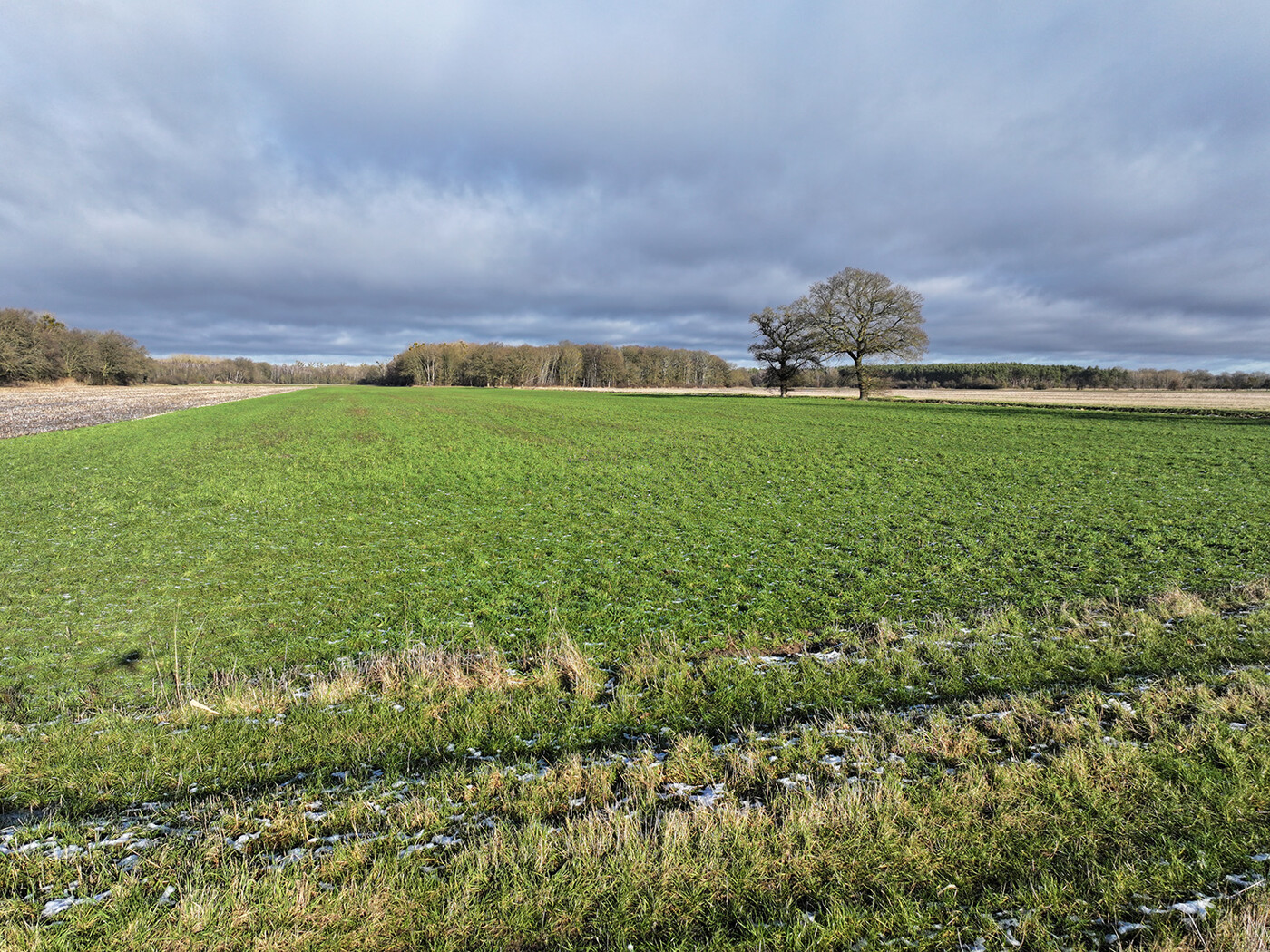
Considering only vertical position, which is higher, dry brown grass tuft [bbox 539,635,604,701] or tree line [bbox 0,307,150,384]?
tree line [bbox 0,307,150,384]

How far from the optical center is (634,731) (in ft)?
21.0

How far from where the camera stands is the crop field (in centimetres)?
389

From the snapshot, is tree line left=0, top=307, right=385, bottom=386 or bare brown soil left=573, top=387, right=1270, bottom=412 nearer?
bare brown soil left=573, top=387, right=1270, bottom=412

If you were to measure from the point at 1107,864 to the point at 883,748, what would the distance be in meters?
1.78

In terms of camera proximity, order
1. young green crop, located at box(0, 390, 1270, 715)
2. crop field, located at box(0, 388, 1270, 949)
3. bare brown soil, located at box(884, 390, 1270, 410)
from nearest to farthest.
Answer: crop field, located at box(0, 388, 1270, 949)
young green crop, located at box(0, 390, 1270, 715)
bare brown soil, located at box(884, 390, 1270, 410)

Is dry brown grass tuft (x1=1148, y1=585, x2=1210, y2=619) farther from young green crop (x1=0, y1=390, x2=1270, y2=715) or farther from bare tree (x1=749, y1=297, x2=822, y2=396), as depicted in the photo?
bare tree (x1=749, y1=297, x2=822, y2=396)

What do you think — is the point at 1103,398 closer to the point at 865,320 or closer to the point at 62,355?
the point at 865,320

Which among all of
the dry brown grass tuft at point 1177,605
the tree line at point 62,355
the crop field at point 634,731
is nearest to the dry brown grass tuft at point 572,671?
the crop field at point 634,731

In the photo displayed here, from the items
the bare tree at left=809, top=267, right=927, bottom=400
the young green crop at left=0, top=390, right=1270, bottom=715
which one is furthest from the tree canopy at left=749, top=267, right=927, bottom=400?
the young green crop at left=0, top=390, right=1270, bottom=715

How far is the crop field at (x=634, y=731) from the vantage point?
153 inches

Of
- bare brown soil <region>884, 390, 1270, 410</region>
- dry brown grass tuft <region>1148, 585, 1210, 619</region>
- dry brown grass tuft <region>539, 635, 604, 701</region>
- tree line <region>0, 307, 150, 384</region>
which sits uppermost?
tree line <region>0, 307, 150, 384</region>

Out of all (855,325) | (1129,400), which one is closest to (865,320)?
(855,325)

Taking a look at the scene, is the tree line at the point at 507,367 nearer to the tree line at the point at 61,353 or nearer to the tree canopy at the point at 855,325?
the tree line at the point at 61,353

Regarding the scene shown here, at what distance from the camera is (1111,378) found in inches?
6565
